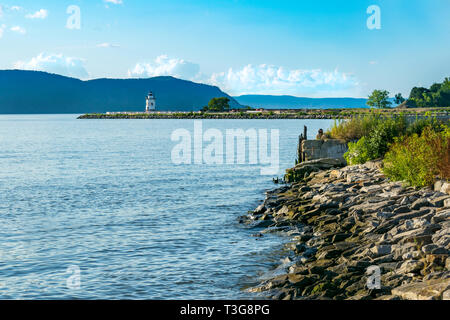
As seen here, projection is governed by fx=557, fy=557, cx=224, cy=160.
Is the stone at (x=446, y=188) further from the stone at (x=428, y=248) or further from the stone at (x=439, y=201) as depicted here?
the stone at (x=428, y=248)

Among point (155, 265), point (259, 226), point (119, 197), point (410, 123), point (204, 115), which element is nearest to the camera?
point (155, 265)

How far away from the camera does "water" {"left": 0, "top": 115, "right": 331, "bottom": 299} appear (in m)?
12.2

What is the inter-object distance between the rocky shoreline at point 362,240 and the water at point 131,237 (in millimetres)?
967

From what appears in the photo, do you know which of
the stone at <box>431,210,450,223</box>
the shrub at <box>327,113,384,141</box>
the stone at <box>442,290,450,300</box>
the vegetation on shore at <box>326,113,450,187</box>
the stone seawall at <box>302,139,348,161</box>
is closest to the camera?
the stone at <box>442,290,450,300</box>

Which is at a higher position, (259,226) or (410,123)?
(410,123)

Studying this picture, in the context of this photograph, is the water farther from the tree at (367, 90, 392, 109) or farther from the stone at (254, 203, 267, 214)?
the tree at (367, 90, 392, 109)

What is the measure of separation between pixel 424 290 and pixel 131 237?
32.7 feet

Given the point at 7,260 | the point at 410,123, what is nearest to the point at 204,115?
the point at 410,123

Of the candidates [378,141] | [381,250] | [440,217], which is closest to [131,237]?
[381,250]

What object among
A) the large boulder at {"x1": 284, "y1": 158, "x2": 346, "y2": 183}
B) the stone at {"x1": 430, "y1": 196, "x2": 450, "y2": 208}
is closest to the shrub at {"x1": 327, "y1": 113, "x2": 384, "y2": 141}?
the large boulder at {"x1": 284, "y1": 158, "x2": 346, "y2": 183}

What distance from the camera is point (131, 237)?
659 inches
